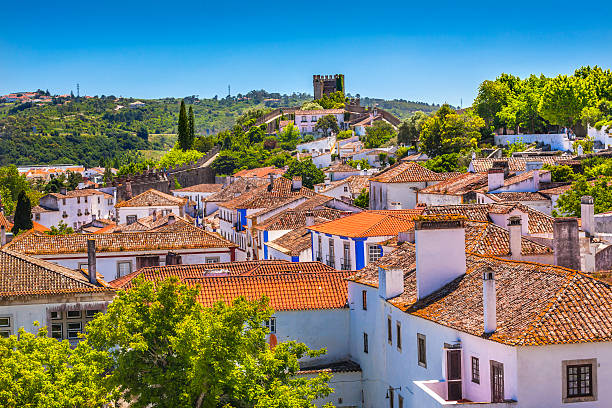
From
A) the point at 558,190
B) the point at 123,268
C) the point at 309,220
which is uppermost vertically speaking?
the point at 558,190

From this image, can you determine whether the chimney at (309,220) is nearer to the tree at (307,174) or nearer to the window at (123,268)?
the window at (123,268)

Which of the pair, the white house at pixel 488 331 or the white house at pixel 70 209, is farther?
the white house at pixel 70 209

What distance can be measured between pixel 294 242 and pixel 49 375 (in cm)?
2804

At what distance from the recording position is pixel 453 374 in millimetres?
22984

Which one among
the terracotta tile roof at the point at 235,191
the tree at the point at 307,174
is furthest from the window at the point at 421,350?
the tree at the point at 307,174

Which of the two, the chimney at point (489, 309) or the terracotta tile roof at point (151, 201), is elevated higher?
the chimney at point (489, 309)

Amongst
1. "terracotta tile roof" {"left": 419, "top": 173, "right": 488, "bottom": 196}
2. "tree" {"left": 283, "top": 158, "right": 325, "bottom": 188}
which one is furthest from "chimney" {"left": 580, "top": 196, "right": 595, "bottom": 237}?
"tree" {"left": 283, "top": 158, "right": 325, "bottom": 188}

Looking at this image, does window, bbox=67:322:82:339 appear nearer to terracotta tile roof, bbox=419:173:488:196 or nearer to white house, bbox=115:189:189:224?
terracotta tile roof, bbox=419:173:488:196

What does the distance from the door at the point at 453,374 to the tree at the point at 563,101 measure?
72299 millimetres

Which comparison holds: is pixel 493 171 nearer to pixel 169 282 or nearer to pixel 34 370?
pixel 169 282

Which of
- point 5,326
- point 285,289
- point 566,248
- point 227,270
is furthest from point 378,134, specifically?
point 566,248

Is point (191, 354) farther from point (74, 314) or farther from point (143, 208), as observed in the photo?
point (143, 208)

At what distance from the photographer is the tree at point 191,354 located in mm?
24047

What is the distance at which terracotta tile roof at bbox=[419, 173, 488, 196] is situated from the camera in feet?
185
